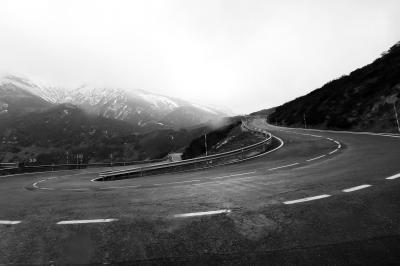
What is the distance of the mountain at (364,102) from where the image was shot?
30266 millimetres

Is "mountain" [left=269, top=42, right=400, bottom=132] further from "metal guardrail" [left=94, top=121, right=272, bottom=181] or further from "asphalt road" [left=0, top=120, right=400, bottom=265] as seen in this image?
"asphalt road" [left=0, top=120, right=400, bottom=265]

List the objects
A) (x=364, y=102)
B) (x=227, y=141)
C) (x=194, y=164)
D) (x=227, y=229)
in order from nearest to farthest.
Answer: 1. (x=227, y=229)
2. (x=194, y=164)
3. (x=364, y=102)
4. (x=227, y=141)

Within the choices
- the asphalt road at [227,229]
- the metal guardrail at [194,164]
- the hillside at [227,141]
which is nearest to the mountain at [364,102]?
the hillside at [227,141]

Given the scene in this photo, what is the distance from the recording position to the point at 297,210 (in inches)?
232

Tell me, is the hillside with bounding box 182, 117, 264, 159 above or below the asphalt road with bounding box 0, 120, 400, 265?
above

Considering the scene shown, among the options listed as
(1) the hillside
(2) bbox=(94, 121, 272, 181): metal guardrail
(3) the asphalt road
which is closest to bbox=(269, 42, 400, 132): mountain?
(1) the hillside

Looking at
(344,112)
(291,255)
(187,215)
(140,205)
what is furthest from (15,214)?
(344,112)

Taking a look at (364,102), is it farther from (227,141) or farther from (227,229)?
(227,229)

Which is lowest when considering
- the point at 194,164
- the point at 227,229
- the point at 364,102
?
the point at 227,229

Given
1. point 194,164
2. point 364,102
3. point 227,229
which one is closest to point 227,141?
point 364,102

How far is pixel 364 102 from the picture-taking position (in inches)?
1361

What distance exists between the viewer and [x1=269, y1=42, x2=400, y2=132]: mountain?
99.3ft

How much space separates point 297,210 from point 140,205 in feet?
11.6

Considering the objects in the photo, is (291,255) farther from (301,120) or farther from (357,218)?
(301,120)
